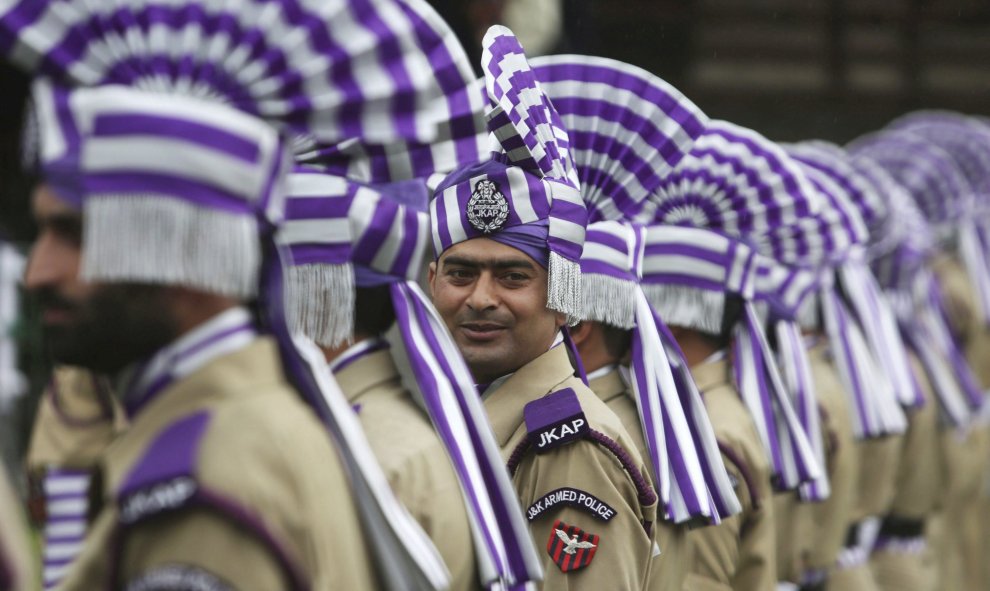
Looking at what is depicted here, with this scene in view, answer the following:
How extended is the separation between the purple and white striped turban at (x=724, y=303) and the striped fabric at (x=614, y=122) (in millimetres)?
625

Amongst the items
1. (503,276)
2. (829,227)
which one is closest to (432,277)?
(503,276)

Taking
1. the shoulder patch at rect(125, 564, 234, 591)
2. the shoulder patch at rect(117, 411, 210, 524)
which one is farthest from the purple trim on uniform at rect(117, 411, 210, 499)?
the shoulder patch at rect(125, 564, 234, 591)

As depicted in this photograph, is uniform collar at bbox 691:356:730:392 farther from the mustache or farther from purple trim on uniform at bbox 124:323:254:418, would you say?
purple trim on uniform at bbox 124:323:254:418

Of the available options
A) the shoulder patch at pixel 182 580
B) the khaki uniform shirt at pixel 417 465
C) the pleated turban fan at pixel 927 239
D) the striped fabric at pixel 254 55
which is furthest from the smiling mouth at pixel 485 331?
the pleated turban fan at pixel 927 239

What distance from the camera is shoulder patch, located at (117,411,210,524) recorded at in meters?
2.31

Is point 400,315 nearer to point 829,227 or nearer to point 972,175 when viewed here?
point 829,227

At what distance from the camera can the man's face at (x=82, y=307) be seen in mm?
2506

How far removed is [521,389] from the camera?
4.44 meters

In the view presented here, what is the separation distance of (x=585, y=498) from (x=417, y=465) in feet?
2.96

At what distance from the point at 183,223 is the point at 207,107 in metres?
0.20

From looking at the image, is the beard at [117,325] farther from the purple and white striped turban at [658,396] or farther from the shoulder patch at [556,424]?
the purple and white striped turban at [658,396]

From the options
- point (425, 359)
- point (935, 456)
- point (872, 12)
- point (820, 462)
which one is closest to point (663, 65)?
point (872, 12)

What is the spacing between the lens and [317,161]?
351 centimetres

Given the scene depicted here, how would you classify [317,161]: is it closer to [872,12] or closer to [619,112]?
[619,112]
